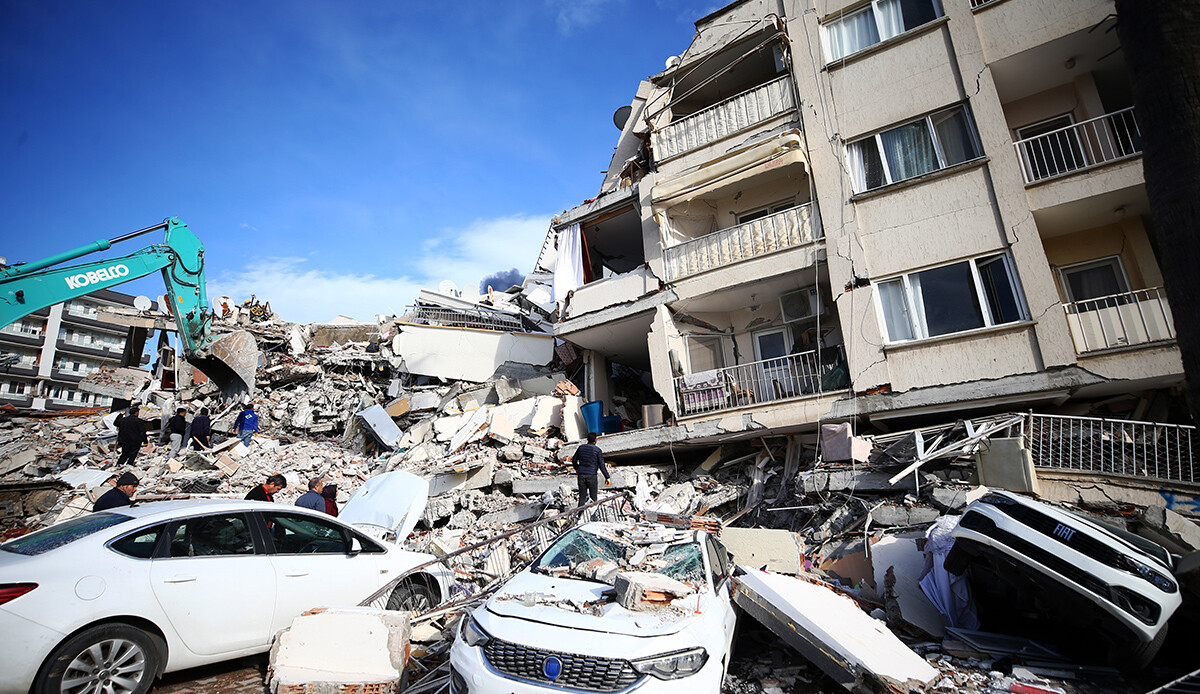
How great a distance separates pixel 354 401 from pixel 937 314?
15.2 metres

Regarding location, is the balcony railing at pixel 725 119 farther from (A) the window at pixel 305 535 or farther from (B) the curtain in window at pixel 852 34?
(A) the window at pixel 305 535

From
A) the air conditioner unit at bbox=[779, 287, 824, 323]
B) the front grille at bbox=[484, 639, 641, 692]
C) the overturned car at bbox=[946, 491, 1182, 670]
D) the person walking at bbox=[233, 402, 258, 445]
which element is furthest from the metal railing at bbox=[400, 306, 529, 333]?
the front grille at bbox=[484, 639, 641, 692]

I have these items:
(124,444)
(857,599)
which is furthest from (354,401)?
(857,599)

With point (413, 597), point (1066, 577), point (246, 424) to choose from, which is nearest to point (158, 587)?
point (413, 597)

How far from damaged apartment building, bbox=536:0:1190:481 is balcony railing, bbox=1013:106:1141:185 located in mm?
59

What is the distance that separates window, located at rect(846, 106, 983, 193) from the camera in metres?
10.2

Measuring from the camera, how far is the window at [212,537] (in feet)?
14.4

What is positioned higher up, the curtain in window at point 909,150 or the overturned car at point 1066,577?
the curtain in window at point 909,150

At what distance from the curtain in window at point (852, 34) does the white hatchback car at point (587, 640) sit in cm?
1176

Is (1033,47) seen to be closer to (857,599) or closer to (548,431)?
(857,599)

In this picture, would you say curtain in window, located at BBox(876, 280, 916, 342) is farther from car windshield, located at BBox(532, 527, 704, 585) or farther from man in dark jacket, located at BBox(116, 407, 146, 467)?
man in dark jacket, located at BBox(116, 407, 146, 467)

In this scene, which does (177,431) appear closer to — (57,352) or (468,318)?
(468,318)

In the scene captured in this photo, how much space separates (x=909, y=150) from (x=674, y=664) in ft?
35.5

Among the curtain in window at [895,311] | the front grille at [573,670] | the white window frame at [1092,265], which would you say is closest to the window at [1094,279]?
the white window frame at [1092,265]
